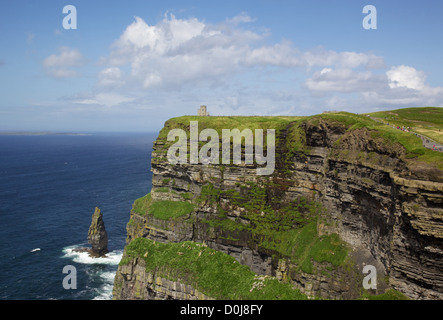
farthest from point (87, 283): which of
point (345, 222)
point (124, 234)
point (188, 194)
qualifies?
point (345, 222)

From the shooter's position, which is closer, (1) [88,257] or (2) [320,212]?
(2) [320,212]

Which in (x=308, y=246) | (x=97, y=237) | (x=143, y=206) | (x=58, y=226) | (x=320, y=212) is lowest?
(x=58, y=226)

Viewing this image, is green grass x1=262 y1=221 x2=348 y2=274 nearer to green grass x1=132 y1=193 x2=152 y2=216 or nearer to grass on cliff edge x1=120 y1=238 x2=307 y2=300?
grass on cliff edge x1=120 y1=238 x2=307 y2=300

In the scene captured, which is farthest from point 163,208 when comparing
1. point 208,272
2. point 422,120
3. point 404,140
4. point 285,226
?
point 422,120

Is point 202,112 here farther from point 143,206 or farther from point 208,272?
point 208,272

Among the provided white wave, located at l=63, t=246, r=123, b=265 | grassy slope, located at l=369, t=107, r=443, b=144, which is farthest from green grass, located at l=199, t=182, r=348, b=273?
white wave, located at l=63, t=246, r=123, b=265

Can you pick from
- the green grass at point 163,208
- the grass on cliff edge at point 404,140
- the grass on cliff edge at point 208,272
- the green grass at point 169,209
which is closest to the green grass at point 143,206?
the green grass at point 163,208
